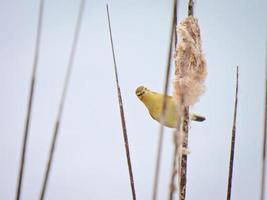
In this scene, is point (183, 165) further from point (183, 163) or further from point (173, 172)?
point (173, 172)

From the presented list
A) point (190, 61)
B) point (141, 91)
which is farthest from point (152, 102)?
point (190, 61)

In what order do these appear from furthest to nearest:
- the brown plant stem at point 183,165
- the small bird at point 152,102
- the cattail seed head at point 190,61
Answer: the small bird at point 152,102, the cattail seed head at point 190,61, the brown plant stem at point 183,165

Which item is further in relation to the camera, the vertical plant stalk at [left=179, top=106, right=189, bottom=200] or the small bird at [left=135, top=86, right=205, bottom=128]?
the small bird at [left=135, top=86, right=205, bottom=128]

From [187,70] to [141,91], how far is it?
1.74 metres

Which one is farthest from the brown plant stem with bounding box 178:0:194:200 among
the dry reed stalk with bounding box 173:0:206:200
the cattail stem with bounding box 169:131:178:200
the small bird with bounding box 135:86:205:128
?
the small bird with bounding box 135:86:205:128

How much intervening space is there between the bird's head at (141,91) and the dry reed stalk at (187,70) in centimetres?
156

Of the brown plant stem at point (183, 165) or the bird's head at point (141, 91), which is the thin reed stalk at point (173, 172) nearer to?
the brown plant stem at point (183, 165)

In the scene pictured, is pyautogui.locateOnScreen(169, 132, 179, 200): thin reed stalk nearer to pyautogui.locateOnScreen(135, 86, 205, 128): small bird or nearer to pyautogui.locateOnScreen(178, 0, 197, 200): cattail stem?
pyautogui.locateOnScreen(178, 0, 197, 200): cattail stem

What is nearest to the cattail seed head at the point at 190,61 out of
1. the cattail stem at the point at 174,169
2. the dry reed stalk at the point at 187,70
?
the dry reed stalk at the point at 187,70

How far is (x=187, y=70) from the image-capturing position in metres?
2.22

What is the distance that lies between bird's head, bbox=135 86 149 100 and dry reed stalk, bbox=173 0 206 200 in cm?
156

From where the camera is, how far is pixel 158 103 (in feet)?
12.8

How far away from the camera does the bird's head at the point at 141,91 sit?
155 inches

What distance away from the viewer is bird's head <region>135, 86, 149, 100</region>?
155 inches
